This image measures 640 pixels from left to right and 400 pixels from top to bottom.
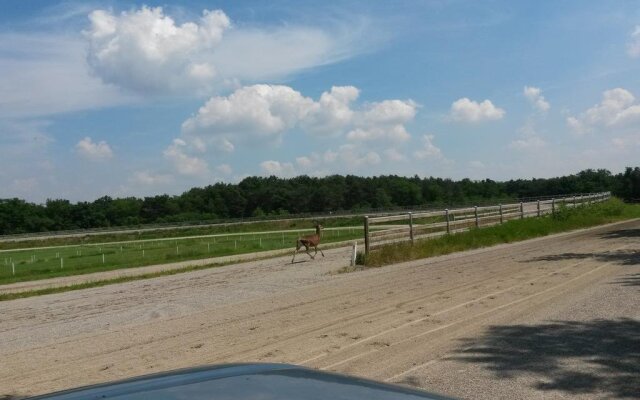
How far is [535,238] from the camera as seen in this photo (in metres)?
27.9

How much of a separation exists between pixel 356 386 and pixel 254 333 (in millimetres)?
7337

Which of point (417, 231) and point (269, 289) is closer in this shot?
point (269, 289)

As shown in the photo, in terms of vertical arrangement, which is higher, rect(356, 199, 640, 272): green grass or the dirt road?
rect(356, 199, 640, 272): green grass

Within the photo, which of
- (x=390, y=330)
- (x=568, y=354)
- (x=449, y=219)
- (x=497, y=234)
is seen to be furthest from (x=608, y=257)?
(x=449, y=219)

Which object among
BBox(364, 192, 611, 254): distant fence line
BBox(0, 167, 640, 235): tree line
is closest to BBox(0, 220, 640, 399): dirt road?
BBox(364, 192, 611, 254): distant fence line

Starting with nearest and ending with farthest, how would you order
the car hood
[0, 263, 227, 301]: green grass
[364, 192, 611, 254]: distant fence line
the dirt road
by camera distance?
1. the car hood
2. the dirt road
3. [0, 263, 227, 301]: green grass
4. [364, 192, 611, 254]: distant fence line

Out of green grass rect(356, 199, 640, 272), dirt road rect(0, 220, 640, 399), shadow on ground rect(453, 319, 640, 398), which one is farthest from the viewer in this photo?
green grass rect(356, 199, 640, 272)

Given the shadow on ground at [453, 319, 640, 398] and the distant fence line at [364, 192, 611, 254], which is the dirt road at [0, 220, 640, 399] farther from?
the distant fence line at [364, 192, 611, 254]

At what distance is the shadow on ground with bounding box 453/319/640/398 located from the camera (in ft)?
20.5

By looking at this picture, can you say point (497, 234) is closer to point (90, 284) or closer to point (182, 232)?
point (90, 284)

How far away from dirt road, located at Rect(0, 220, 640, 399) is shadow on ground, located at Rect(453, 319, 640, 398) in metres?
0.02

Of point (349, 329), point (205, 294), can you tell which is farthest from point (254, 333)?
point (205, 294)

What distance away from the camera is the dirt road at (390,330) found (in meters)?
6.87

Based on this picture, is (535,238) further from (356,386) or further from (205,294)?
(356,386)
